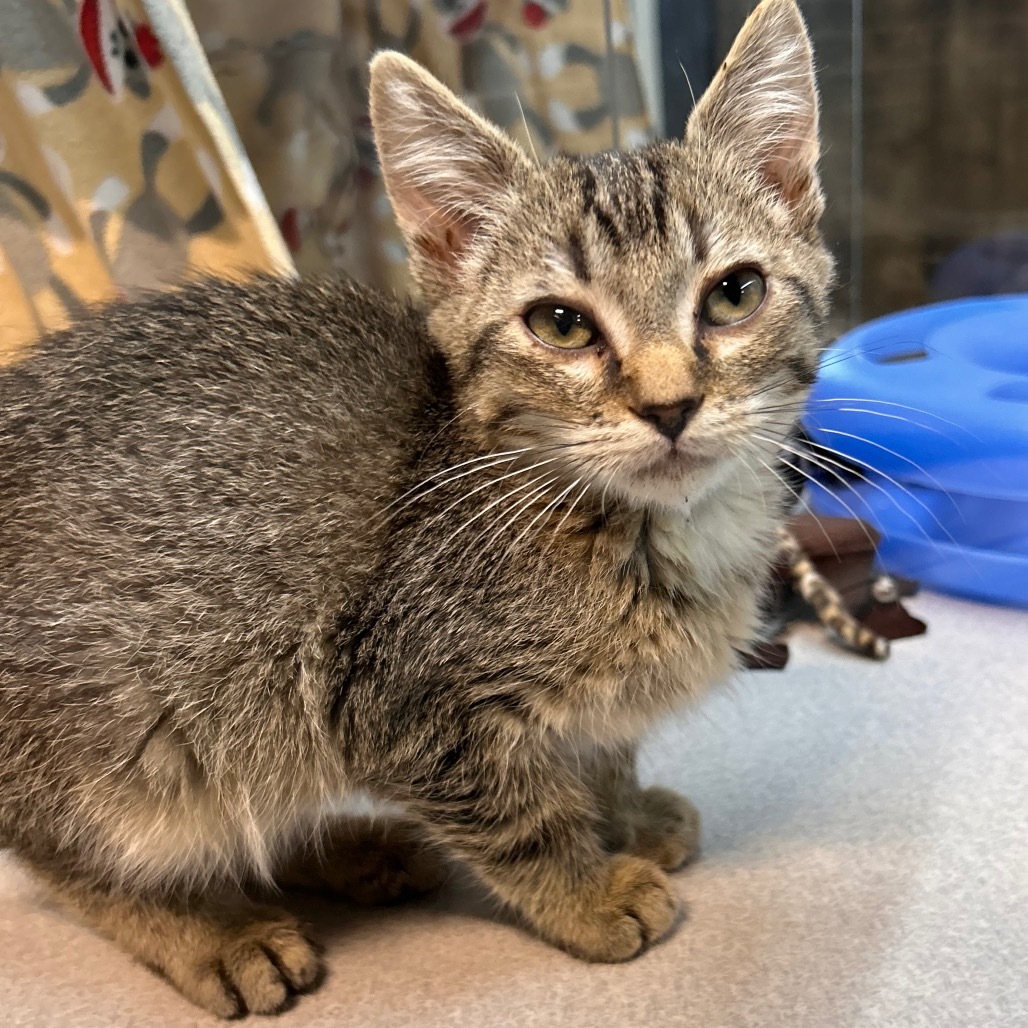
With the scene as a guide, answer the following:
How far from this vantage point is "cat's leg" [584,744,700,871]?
1110mm

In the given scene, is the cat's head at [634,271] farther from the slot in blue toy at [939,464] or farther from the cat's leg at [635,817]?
the slot in blue toy at [939,464]

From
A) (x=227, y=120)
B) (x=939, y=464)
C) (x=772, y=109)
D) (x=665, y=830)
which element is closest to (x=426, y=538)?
(x=665, y=830)

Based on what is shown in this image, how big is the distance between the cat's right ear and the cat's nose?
Result: 32 centimetres

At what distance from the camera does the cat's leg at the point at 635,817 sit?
111 centimetres

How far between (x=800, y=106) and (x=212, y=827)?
0.95 m

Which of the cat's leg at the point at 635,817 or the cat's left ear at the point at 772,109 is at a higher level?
the cat's left ear at the point at 772,109

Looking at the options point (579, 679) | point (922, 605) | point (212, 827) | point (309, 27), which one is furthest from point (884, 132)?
point (212, 827)

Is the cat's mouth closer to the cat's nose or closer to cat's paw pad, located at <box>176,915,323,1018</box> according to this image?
the cat's nose

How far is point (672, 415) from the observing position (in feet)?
2.76

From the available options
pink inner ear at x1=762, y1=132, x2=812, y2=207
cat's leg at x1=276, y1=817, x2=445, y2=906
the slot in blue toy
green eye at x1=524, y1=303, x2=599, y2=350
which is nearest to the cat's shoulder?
green eye at x1=524, y1=303, x2=599, y2=350

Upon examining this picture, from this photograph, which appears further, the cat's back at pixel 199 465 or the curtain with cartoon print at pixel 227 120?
the curtain with cartoon print at pixel 227 120

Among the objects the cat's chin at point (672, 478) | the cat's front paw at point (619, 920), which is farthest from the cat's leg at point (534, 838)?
the cat's chin at point (672, 478)

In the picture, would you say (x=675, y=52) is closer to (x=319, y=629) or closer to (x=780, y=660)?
(x=780, y=660)

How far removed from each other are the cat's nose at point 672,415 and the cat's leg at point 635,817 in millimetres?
412
